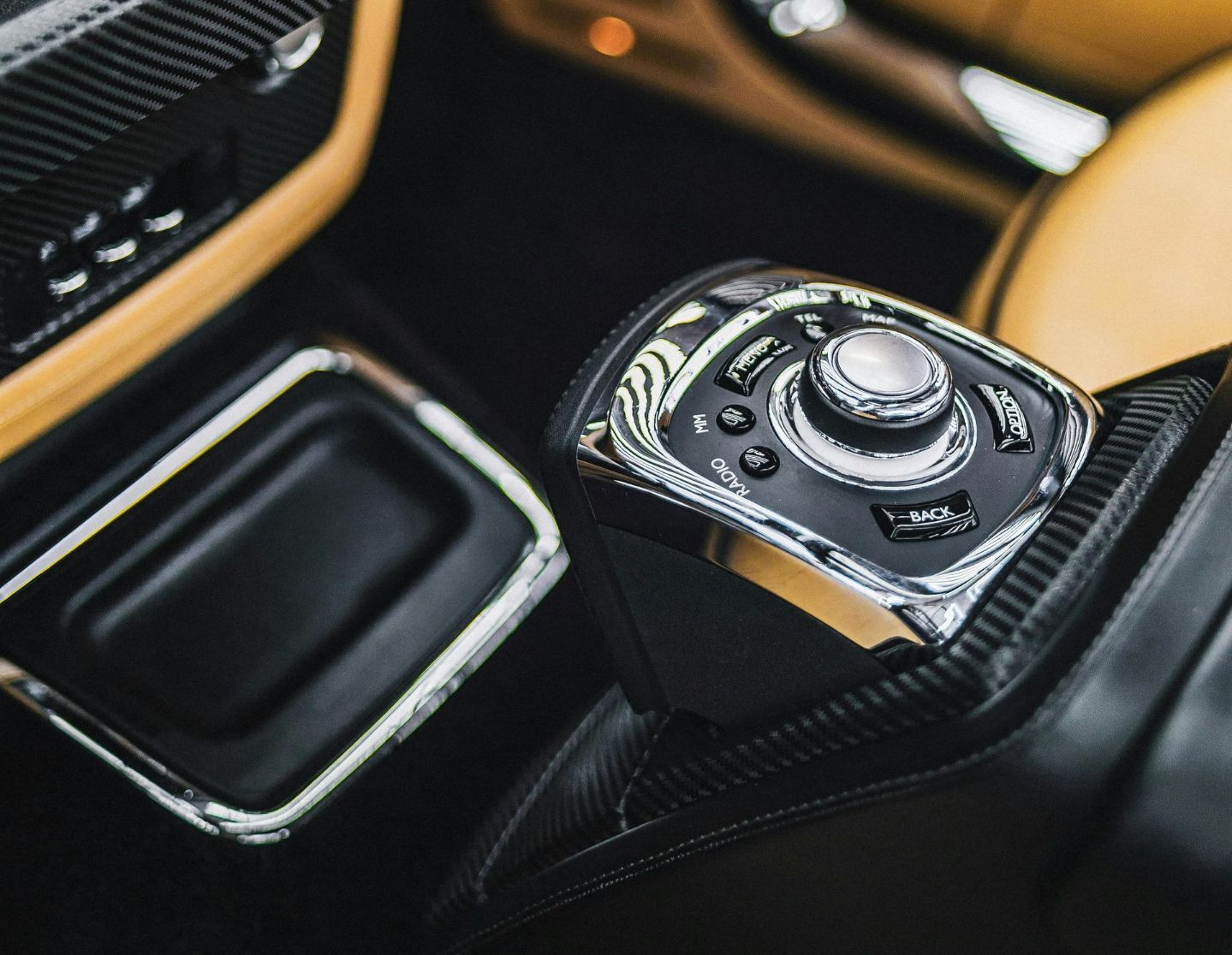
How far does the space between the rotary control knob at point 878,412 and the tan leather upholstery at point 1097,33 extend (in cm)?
88

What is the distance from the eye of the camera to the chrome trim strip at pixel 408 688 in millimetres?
878

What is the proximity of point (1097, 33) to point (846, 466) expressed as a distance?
97 cm

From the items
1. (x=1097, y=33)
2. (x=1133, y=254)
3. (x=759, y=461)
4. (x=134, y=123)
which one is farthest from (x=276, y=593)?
(x=1097, y=33)

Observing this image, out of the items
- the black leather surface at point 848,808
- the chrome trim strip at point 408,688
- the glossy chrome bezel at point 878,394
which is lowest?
the chrome trim strip at point 408,688

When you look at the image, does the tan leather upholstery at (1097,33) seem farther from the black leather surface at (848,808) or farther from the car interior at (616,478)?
the black leather surface at (848,808)

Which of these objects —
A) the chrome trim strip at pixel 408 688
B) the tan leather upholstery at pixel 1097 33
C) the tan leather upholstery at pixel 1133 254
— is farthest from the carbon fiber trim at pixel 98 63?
the tan leather upholstery at pixel 1097 33

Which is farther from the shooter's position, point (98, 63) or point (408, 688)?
point (408, 688)

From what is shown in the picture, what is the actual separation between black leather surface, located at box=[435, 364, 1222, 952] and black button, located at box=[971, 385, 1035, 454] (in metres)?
0.04

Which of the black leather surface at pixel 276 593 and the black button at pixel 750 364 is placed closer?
the black button at pixel 750 364

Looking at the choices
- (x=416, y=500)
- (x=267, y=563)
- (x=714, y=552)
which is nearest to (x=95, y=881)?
(x=267, y=563)

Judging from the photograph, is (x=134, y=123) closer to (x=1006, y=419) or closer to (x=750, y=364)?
(x=750, y=364)

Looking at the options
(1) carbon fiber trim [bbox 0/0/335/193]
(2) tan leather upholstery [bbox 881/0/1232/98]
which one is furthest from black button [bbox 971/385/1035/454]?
(2) tan leather upholstery [bbox 881/0/1232/98]

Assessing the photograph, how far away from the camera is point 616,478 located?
0.56m

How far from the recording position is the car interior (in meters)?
0.46
